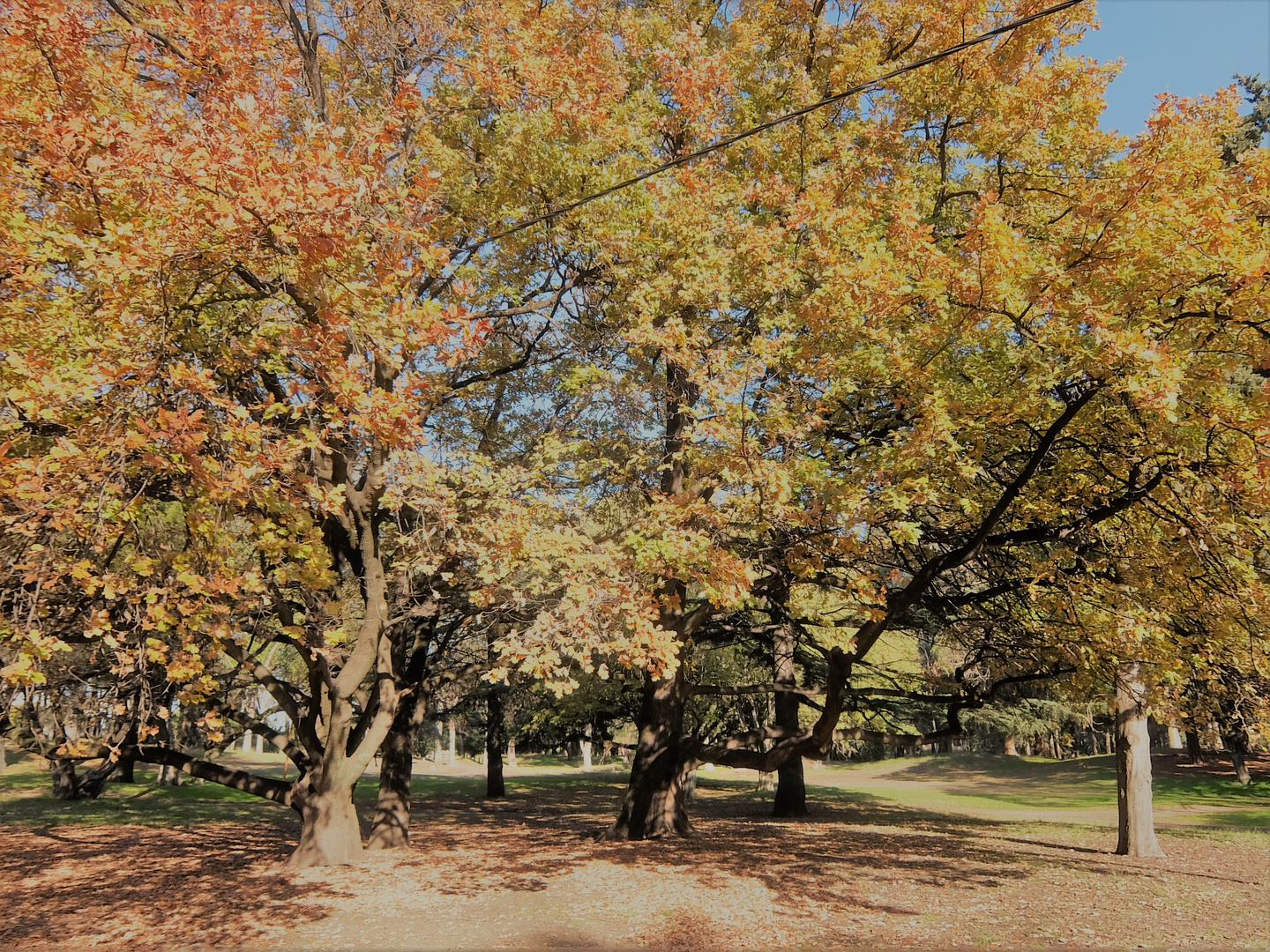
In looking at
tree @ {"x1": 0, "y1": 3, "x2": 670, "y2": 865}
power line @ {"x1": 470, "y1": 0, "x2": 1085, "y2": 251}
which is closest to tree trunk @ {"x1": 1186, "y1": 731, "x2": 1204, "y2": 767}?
tree @ {"x1": 0, "y1": 3, "x2": 670, "y2": 865}

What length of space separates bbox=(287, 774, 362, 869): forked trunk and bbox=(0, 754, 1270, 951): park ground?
1.10ft

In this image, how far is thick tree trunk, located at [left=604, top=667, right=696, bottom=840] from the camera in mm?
14328

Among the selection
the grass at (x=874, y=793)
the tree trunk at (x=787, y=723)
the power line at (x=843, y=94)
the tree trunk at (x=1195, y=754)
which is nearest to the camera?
the power line at (x=843, y=94)

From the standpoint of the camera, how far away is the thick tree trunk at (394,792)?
14.4 m

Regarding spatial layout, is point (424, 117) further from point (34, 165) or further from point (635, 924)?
point (635, 924)

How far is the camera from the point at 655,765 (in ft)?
47.6

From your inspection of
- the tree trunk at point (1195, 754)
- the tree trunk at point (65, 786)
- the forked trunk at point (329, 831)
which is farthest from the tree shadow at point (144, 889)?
the tree trunk at point (1195, 754)

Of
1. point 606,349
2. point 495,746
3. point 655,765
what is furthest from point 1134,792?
point 495,746

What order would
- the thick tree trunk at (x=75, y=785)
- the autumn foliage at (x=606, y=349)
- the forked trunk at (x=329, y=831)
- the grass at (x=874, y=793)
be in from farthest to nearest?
1. the thick tree trunk at (x=75, y=785)
2. the grass at (x=874, y=793)
3. the forked trunk at (x=329, y=831)
4. the autumn foliage at (x=606, y=349)

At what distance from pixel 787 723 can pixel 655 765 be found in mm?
5679

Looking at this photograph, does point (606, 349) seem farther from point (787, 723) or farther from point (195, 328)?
point (787, 723)

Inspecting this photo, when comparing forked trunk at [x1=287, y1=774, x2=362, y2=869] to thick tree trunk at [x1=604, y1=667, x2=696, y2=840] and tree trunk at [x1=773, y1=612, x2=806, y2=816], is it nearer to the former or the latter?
thick tree trunk at [x1=604, y1=667, x2=696, y2=840]

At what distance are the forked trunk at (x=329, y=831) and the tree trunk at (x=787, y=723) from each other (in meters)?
9.26

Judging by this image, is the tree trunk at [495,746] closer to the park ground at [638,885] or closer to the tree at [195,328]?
the park ground at [638,885]
